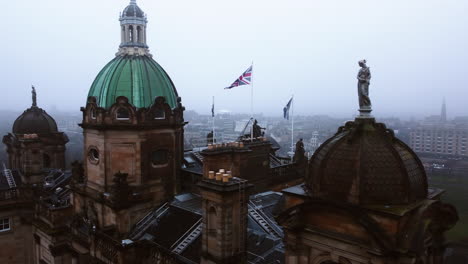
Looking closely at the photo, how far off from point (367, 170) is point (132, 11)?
2712 centimetres

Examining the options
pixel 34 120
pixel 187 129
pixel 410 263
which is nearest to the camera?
pixel 410 263

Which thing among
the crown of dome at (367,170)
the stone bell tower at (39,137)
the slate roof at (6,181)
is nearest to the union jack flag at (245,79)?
the crown of dome at (367,170)

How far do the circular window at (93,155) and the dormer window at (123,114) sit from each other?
13.2 feet

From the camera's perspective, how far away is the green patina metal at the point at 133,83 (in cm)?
3136

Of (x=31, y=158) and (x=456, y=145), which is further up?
(x=31, y=158)

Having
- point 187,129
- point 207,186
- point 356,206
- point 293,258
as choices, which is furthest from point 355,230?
point 187,129

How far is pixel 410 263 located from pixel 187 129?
18076cm

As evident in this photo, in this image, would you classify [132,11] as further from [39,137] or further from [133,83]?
[39,137]

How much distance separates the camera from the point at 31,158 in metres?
41.0

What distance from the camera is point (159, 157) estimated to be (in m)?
32.3

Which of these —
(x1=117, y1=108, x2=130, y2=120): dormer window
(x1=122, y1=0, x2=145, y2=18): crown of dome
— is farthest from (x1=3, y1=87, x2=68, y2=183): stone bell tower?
(x1=122, y1=0, x2=145, y2=18): crown of dome

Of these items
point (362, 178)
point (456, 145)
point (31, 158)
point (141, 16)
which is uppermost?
point (141, 16)

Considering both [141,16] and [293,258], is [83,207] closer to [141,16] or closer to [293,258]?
[141,16]

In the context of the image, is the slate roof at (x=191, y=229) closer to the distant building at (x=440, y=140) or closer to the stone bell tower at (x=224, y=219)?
the stone bell tower at (x=224, y=219)
